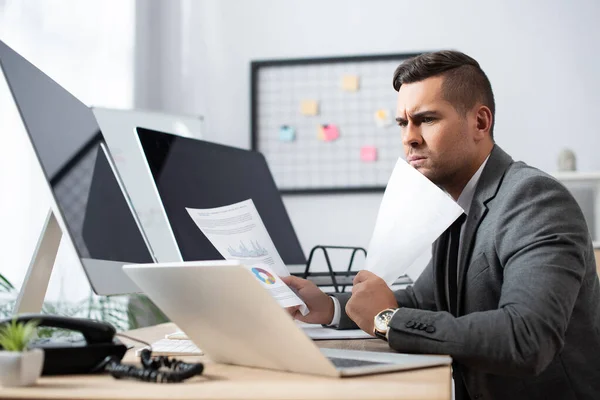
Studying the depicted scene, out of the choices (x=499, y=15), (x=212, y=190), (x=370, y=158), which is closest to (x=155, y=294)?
(x=212, y=190)

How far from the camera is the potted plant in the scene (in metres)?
0.72

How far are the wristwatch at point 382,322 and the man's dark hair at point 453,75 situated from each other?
53cm

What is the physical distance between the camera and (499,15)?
3355 mm

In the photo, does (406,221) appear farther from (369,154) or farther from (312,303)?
(369,154)

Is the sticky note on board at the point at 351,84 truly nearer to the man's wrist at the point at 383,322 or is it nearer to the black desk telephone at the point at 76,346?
the man's wrist at the point at 383,322

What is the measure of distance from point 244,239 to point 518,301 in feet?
1.62

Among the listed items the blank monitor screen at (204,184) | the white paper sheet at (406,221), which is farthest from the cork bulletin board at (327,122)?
the white paper sheet at (406,221)

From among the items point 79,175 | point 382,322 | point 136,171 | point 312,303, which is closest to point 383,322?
point 382,322

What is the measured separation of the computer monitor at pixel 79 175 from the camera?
955 millimetres

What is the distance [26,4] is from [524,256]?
2.05 metres

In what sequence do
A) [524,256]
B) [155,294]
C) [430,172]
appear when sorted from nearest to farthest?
[155,294]
[524,256]
[430,172]

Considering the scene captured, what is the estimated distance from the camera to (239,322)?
838 mm

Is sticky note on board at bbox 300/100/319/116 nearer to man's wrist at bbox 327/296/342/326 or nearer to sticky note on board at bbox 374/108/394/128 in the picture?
sticky note on board at bbox 374/108/394/128

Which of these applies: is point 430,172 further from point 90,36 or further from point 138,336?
point 90,36
